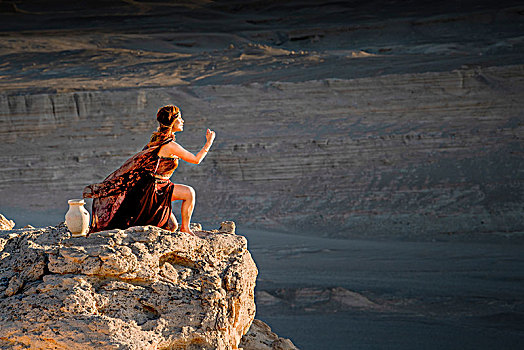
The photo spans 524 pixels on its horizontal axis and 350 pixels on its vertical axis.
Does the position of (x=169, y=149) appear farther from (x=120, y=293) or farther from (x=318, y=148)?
(x=318, y=148)

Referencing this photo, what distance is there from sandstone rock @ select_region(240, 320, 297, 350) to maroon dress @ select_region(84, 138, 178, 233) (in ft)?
3.62

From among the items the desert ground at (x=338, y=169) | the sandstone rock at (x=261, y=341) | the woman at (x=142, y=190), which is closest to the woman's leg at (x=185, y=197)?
the woman at (x=142, y=190)

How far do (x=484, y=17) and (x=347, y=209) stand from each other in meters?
19.0

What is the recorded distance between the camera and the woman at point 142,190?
3.95 meters

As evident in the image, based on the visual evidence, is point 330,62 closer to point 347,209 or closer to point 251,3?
point 347,209

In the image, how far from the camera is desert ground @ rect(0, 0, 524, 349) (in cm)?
724

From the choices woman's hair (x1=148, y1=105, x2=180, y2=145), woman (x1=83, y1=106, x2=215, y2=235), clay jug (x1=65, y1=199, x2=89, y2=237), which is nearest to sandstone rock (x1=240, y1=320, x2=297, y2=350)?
woman (x1=83, y1=106, x2=215, y2=235)

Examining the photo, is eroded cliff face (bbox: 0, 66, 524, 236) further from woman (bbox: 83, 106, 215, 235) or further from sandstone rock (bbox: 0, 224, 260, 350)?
sandstone rock (bbox: 0, 224, 260, 350)

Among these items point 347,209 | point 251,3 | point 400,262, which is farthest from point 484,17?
point 400,262

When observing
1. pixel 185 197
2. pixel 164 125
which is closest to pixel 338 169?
pixel 185 197

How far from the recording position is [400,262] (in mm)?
8812

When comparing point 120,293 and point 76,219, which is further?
point 76,219

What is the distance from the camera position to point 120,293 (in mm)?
3244

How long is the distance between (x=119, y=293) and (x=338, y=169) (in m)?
9.69
